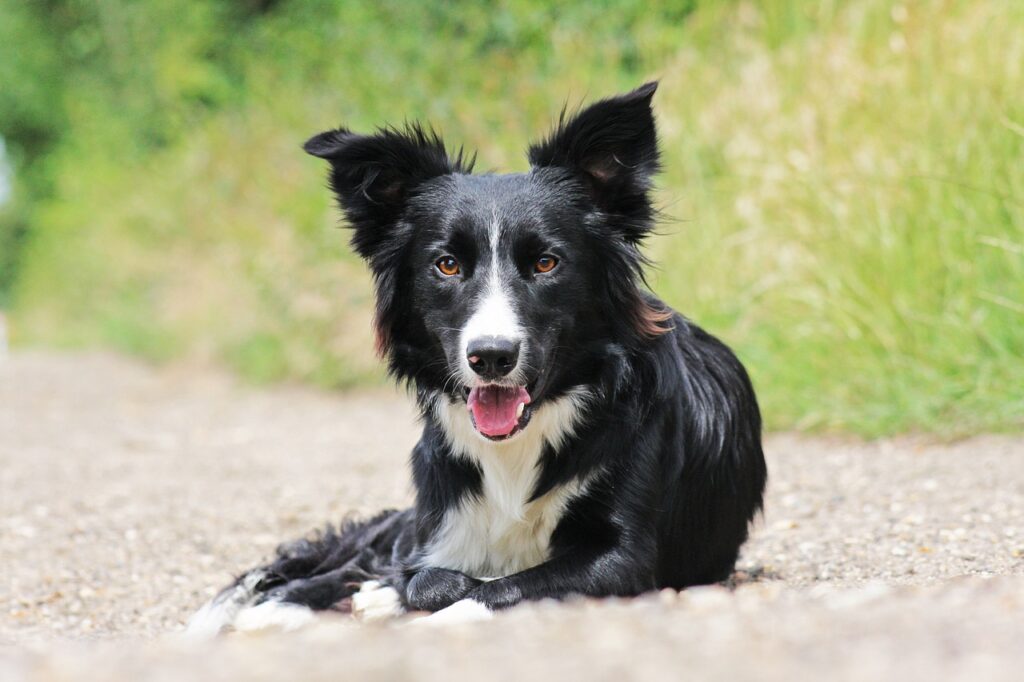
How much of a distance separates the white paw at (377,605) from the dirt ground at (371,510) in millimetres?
550

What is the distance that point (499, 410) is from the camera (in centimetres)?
393

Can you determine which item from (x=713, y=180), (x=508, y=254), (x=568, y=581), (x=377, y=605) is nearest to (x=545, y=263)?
(x=508, y=254)

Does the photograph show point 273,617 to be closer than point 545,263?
No

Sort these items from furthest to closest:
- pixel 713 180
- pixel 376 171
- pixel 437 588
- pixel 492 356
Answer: pixel 713 180
pixel 376 171
pixel 437 588
pixel 492 356

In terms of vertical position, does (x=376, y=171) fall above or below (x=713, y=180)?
below

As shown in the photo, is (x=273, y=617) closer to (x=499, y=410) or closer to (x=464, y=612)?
(x=464, y=612)

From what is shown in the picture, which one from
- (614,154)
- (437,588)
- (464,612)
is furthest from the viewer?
(614,154)

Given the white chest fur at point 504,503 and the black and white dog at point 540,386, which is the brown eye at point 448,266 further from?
the white chest fur at point 504,503

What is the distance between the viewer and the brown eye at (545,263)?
13.1ft

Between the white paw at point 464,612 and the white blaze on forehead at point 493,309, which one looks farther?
the white blaze on forehead at point 493,309

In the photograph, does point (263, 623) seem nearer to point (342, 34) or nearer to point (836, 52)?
point (836, 52)

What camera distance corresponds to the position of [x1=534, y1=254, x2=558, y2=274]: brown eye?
13.1 feet

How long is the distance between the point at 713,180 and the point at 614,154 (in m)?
5.10

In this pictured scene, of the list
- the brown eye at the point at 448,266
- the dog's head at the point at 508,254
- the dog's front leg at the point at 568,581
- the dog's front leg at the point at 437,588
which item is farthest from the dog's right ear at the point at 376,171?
the dog's front leg at the point at 568,581
